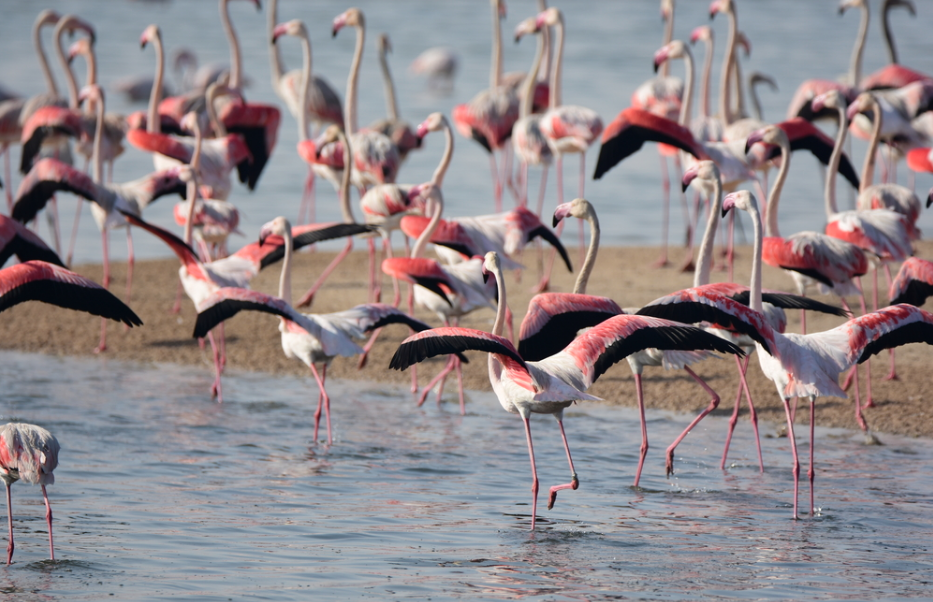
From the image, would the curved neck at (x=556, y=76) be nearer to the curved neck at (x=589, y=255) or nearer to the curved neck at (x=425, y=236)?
the curved neck at (x=425, y=236)

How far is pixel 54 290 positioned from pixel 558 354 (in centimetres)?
246

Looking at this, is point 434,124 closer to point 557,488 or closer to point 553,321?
point 553,321

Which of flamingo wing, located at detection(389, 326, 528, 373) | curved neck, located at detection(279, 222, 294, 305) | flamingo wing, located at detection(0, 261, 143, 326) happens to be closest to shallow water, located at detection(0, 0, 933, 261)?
curved neck, located at detection(279, 222, 294, 305)

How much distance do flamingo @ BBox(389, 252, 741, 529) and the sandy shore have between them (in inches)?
88.8

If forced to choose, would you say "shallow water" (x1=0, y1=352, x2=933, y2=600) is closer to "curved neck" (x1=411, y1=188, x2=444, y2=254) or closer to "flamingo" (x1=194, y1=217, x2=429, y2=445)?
"flamingo" (x1=194, y1=217, x2=429, y2=445)

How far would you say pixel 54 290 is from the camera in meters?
5.98

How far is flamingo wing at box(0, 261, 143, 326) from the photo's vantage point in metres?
5.85

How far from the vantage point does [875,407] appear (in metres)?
7.25

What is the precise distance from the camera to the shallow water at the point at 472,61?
48.2ft

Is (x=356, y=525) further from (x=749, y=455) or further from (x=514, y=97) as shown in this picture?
(x=514, y=97)

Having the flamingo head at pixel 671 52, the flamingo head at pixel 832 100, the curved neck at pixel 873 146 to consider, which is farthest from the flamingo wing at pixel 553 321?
the flamingo head at pixel 671 52

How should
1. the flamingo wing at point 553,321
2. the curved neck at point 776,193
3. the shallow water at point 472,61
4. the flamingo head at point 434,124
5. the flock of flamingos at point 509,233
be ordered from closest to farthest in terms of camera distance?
1. the flock of flamingos at point 509,233
2. the flamingo wing at point 553,321
3. the curved neck at point 776,193
4. the flamingo head at point 434,124
5. the shallow water at point 472,61

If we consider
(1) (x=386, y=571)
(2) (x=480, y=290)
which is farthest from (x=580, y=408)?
(1) (x=386, y=571)

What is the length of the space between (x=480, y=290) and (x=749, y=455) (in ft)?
5.93
